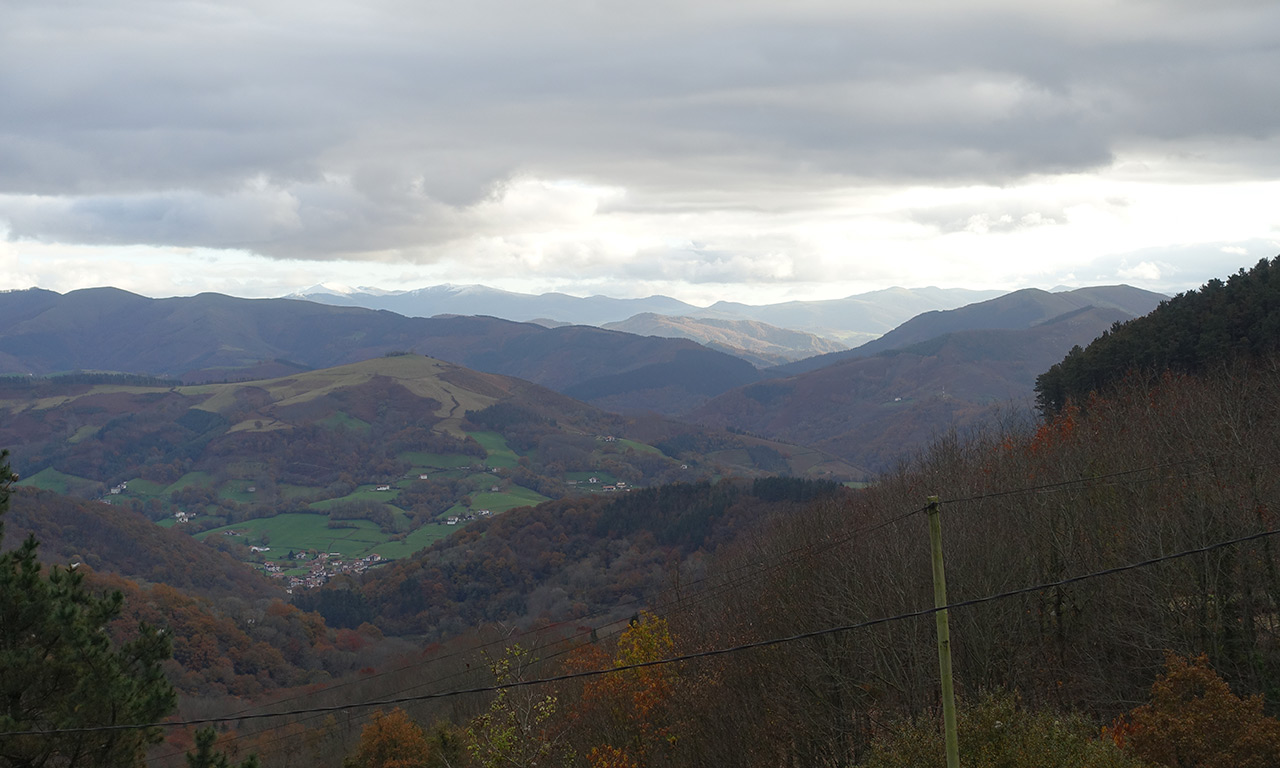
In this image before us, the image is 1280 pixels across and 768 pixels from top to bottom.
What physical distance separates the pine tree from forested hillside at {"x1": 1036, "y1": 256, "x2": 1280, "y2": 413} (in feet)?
195

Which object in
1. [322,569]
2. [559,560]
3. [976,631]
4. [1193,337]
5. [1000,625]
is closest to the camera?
[976,631]

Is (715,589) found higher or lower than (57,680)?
lower

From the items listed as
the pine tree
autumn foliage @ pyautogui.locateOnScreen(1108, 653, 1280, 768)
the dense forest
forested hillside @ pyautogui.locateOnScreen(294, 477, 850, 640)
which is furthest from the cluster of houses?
Answer: autumn foliage @ pyautogui.locateOnScreen(1108, 653, 1280, 768)

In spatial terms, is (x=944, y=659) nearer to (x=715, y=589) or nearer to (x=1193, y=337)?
(x=715, y=589)

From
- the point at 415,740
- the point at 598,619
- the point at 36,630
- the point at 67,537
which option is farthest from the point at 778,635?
the point at 67,537

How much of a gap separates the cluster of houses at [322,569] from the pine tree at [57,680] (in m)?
151

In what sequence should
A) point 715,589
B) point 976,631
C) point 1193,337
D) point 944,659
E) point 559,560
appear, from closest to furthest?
point 944,659
point 976,631
point 715,589
point 1193,337
point 559,560

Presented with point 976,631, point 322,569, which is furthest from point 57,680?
point 322,569

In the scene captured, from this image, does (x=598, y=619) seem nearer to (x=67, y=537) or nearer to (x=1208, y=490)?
(x=1208, y=490)

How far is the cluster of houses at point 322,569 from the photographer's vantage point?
168837 millimetres

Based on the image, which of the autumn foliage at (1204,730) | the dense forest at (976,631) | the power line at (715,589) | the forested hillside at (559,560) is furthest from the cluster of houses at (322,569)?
the autumn foliage at (1204,730)

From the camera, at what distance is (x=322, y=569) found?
181250mm

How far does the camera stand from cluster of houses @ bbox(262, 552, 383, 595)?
16884cm

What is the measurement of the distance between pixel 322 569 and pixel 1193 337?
15798 cm
